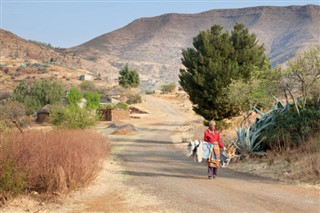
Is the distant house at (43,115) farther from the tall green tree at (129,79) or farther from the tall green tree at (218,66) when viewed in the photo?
the tall green tree at (129,79)

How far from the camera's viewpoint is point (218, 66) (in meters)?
32.9

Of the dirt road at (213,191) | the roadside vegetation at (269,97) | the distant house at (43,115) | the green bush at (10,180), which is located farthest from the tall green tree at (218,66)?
the distant house at (43,115)

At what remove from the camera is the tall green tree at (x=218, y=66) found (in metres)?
33.0

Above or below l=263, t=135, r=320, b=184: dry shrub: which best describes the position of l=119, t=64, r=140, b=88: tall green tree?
above

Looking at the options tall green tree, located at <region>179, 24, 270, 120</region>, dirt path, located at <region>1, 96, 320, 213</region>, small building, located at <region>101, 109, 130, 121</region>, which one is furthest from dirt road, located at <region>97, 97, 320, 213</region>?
small building, located at <region>101, 109, 130, 121</region>

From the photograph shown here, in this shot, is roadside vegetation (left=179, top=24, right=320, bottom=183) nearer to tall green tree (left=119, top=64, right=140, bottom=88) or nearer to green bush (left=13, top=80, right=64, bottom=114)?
green bush (left=13, top=80, right=64, bottom=114)

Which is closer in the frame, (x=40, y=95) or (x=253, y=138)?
(x=253, y=138)

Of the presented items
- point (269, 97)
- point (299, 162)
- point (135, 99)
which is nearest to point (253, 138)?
point (269, 97)

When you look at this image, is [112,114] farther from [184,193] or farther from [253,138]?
[184,193]

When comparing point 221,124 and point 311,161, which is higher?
point 311,161

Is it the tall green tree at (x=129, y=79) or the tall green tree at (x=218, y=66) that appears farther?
the tall green tree at (x=129, y=79)

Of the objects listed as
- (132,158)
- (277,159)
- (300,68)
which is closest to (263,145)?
(277,159)

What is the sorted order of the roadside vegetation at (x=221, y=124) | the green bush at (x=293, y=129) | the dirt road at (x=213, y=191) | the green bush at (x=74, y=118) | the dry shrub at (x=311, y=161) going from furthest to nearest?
the green bush at (x=74, y=118) → the green bush at (x=293, y=129) → the dry shrub at (x=311, y=161) → the roadside vegetation at (x=221, y=124) → the dirt road at (x=213, y=191)

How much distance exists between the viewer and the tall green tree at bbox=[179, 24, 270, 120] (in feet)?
108
